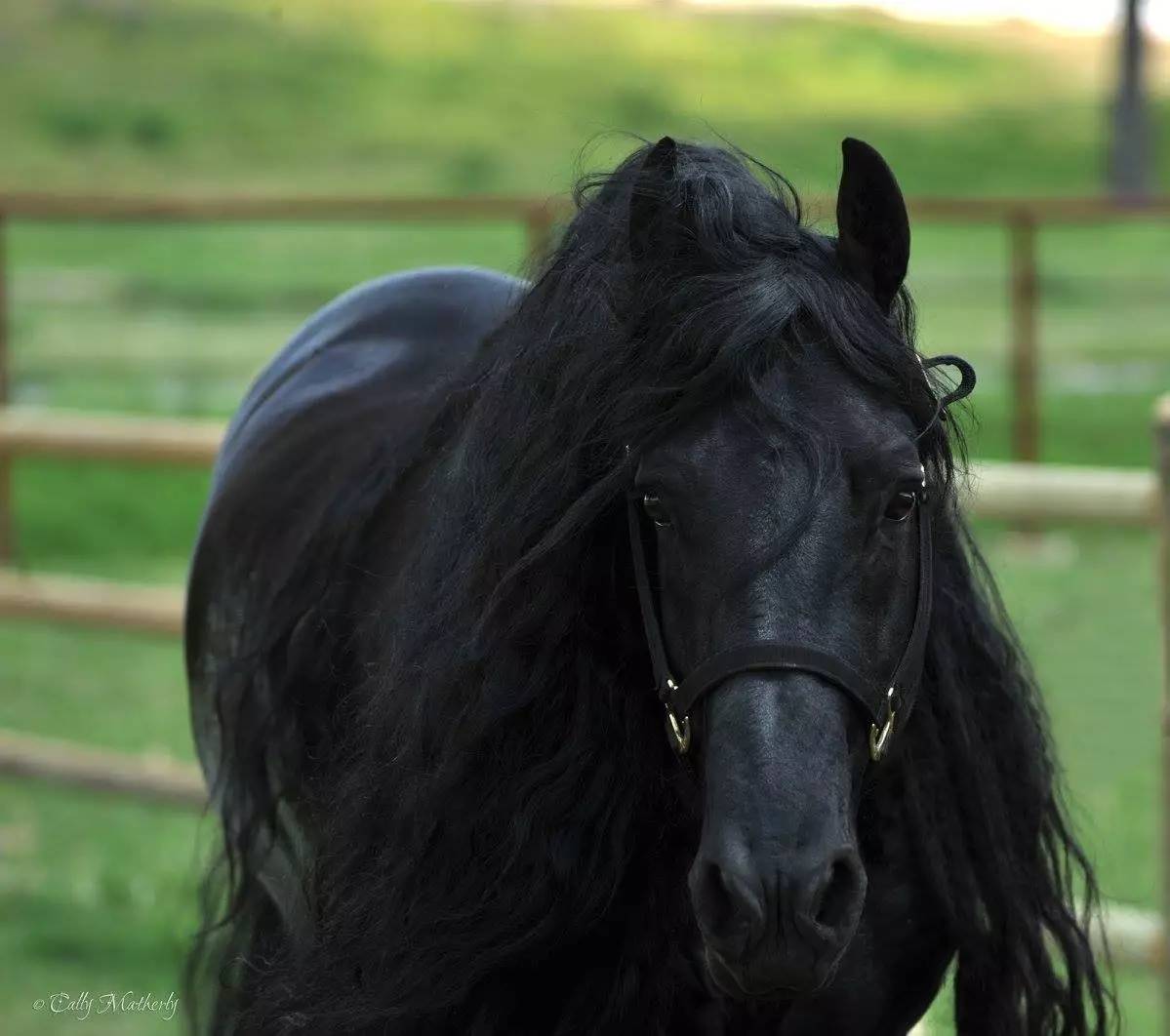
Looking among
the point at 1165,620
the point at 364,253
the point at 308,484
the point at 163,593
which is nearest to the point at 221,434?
the point at 163,593

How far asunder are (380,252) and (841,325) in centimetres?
1807

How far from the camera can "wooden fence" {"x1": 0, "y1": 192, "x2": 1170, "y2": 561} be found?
642cm

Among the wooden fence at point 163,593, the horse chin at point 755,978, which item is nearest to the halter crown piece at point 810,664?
the horse chin at point 755,978

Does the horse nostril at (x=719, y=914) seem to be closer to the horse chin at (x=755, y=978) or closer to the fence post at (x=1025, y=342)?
the horse chin at (x=755, y=978)

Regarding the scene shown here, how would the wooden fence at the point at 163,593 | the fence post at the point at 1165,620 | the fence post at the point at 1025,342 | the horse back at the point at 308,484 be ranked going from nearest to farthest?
the horse back at the point at 308,484 < the fence post at the point at 1165,620 < the wooden fence at the point at 163,593 < the fence post at the point at 1025,342

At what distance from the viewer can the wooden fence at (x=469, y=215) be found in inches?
253

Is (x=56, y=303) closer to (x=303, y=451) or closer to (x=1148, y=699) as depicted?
(x=1148, y=699)

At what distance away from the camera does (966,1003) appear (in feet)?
6.56

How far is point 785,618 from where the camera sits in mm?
1526

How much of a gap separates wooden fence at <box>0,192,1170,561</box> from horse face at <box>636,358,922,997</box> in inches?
143

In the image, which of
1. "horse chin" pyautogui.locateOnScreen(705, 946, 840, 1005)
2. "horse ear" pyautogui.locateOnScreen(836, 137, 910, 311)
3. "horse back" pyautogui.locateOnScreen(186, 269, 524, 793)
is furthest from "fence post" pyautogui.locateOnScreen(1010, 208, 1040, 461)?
"horse chin" pyautogui.locateOnScreen(705, 946, 840, 1005)

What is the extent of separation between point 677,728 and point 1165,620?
1.80 m

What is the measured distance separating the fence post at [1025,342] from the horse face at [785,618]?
681 centimetres

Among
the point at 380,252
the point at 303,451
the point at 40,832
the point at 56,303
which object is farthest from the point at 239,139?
the point at 303,451
